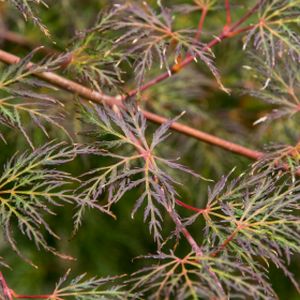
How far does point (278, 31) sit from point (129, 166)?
0.30 meters

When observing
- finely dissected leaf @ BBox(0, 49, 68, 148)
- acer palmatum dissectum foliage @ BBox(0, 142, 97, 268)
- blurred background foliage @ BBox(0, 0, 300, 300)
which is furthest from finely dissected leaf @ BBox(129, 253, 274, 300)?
blurred background foliage @ BBox(0, 0, 300, 300)

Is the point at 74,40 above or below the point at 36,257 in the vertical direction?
above

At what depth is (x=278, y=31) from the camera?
39.8 inches

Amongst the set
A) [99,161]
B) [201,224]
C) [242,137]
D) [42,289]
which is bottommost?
[42,289]

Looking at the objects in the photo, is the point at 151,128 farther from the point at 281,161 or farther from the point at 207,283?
the point at 207,283

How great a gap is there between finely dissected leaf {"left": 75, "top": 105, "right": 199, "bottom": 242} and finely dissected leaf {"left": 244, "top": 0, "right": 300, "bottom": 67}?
188 mm

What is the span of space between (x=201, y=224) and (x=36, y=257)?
418 millimetres

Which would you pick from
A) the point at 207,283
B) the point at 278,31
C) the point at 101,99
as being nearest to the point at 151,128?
the point at 101,99

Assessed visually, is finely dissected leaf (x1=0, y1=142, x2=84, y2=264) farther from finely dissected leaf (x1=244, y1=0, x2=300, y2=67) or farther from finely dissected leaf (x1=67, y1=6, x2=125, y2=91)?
finely dissected leaf (x1=244, y1=0, x2=300, y2=67)

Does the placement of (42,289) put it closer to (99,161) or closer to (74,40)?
(99,161)

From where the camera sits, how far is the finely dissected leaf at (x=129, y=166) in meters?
0.88

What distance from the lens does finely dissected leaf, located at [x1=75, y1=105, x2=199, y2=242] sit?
34.4 inches

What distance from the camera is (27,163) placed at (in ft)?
2.95

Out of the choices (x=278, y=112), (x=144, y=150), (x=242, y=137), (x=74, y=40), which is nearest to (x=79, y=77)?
(x=74, y=40)
